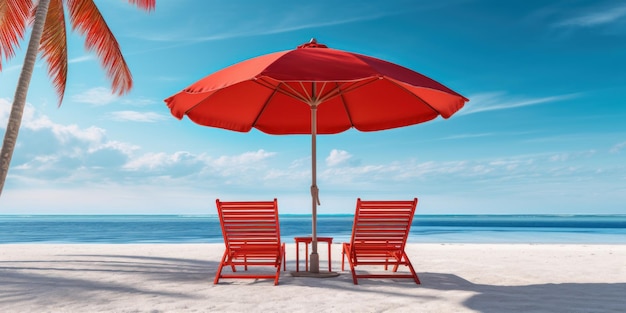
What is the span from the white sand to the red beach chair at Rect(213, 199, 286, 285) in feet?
0.83

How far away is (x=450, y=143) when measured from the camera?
44.8 meters

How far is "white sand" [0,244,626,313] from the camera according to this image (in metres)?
3.81

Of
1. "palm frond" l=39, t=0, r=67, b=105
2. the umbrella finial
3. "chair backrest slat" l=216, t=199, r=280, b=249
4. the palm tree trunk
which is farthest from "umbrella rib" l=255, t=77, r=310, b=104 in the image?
"palm frond" l=39, t=0, r=67, b=105

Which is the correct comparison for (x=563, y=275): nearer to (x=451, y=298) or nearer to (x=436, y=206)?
(x=451, y=298)

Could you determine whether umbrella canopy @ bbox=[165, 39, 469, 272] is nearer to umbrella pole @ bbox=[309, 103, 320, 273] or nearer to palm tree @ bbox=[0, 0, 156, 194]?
umbrella pole @ bbox=[309, 103, 320, 273]

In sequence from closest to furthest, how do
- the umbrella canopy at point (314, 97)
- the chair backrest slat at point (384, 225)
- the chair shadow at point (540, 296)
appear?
the chair shadow at point (540, 296), the umbrella canopy at point (314, 97), the chair backrest slat at point (384, 225)

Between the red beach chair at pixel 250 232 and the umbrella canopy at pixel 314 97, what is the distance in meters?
0.54

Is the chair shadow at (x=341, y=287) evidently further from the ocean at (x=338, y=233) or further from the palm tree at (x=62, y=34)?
the ocean at (x=338, y=233)

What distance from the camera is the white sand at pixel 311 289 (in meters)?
3.81

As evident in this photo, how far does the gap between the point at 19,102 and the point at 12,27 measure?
7.49ft

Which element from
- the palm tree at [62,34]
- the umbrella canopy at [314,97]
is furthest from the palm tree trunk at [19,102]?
the umbrella canopy at [314,97]

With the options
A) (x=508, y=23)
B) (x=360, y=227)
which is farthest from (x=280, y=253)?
(x=508, y=23)

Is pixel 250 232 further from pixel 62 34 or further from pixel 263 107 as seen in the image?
pixel 62 34

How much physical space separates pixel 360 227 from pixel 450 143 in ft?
136
